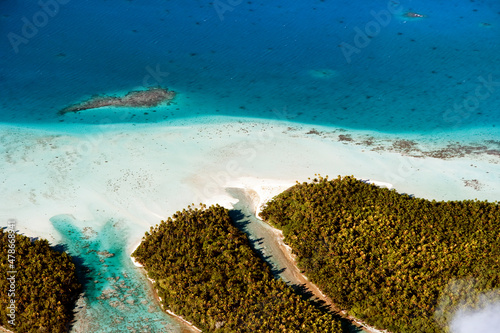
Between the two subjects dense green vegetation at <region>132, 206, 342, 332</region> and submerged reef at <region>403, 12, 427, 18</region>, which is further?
submerged reef at <region>403, 12, 427, 18</region>

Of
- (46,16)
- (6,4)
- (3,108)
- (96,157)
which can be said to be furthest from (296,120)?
(6,4)

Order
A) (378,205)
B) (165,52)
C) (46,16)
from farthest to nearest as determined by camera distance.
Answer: (46,16) < (165,52) < (378,205)

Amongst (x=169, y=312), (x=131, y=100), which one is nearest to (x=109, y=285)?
(x=169, y=312)

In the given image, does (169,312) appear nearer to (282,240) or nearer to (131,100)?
(282,240)

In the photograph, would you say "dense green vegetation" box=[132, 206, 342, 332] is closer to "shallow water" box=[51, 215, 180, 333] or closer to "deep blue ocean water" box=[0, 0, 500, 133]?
"shallow water" box=[51, 215, 180, 333]

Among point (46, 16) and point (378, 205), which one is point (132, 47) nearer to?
point (46, 16)

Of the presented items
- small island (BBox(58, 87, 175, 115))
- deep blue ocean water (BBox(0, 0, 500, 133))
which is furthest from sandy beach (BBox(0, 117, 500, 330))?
small island (BBox(58, 87, 175, 115))

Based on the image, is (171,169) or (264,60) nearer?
(171,169)
